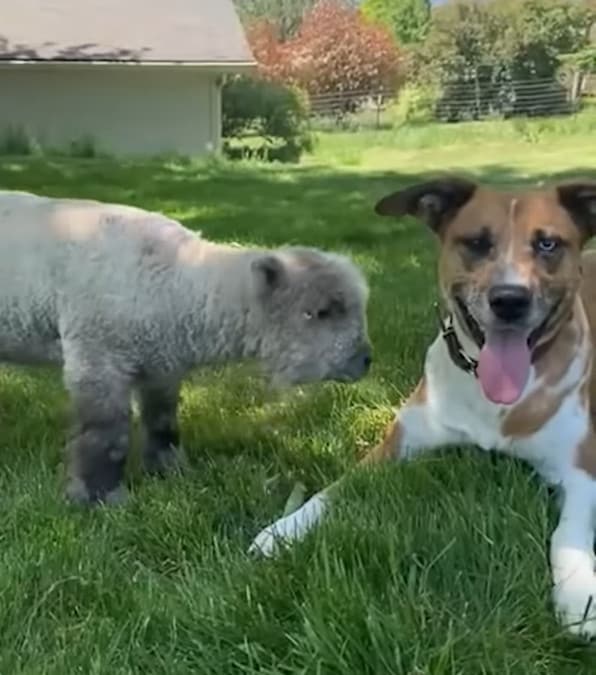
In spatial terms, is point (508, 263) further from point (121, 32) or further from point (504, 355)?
point (121, 32)

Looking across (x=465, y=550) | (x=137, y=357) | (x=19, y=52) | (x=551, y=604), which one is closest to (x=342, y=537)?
(x=465, y=550)

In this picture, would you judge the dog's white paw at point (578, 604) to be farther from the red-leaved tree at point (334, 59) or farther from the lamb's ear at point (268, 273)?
the red-leaved tree at point (334, 59)

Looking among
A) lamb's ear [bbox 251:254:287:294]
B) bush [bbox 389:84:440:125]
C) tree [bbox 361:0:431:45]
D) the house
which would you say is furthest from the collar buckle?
tree [bbox 361:0:431:45]

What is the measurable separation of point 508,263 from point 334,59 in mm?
35371

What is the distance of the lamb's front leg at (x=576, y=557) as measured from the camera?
9.41 feet

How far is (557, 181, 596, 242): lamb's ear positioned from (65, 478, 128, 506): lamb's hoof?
62.8 inches

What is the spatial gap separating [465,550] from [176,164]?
15.3 meters

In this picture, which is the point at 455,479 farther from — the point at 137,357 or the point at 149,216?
the point at 149,216

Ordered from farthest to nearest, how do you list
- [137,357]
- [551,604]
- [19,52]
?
[19,52] → [137,357] → [551,604]

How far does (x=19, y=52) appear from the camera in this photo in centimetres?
2336

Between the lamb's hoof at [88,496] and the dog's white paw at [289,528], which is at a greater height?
the dog's white paw at [289,528]

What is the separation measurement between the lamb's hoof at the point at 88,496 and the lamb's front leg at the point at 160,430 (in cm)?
30

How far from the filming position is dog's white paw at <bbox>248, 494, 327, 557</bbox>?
10.4 ft

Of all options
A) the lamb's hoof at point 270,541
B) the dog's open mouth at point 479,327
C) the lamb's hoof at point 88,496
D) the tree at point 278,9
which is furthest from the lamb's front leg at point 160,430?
the tree at point 278,9
